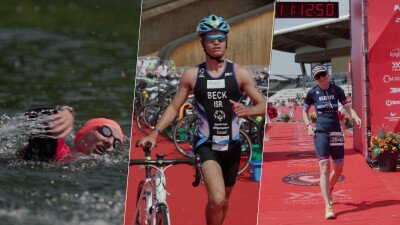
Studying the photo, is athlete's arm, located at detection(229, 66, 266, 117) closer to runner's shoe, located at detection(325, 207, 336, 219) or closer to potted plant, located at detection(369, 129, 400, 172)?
runner's shoe, located at detection(325, 207, 336, 219)

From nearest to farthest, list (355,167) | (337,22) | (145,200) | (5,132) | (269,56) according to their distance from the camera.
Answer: (145,200) < (269,56) < (5,132) < (355,167) < (337,22)

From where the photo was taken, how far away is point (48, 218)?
4.05 meters

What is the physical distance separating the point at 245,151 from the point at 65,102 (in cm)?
122

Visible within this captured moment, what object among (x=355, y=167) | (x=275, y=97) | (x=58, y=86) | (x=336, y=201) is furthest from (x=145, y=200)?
(x=275, y=97)

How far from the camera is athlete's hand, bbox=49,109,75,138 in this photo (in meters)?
3.99

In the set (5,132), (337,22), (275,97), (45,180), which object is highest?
(337,22)

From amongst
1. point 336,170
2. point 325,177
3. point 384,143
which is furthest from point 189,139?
point 384,143

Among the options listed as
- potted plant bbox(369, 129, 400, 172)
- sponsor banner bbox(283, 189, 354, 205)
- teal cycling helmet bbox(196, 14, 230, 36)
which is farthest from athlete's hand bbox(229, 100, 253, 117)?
potted plant bbox(369, 129, 400, 172)

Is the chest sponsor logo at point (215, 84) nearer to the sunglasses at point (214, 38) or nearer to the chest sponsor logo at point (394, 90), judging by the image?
the sunglasses at point (214, 38)

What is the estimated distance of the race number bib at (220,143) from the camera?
11.5 ft

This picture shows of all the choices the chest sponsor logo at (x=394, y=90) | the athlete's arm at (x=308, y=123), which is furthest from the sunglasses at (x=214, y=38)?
the chest sponsor logo at (x=394, y=90)

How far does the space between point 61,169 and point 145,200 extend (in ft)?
2.59

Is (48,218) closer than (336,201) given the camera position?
Yes

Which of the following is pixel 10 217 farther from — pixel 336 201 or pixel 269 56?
pixel 336 201
